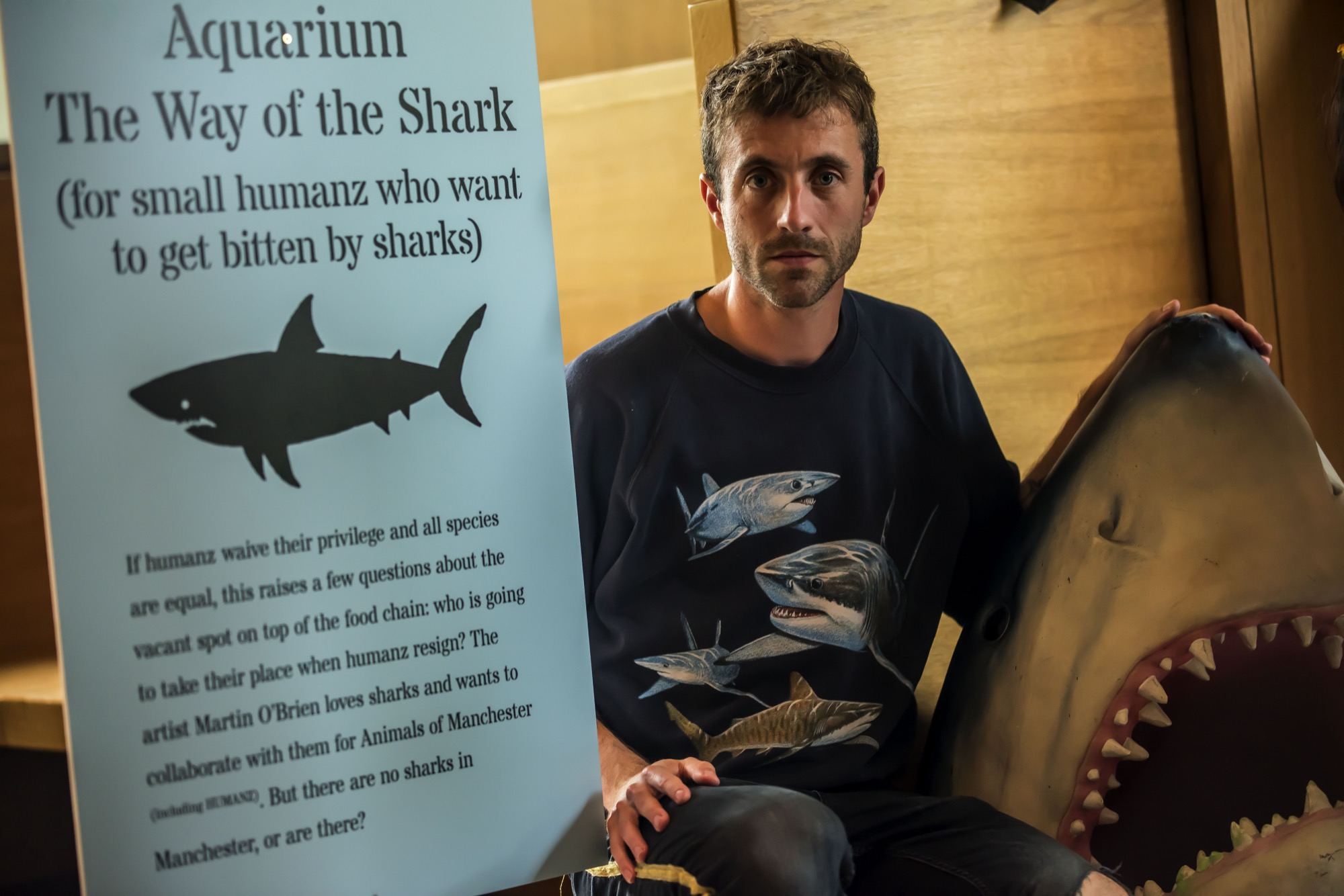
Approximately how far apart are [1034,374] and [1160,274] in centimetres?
27

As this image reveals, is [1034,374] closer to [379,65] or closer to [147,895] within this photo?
[379,65]

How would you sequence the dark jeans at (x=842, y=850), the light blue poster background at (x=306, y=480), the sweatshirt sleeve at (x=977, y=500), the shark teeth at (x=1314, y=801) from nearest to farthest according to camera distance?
the light blue poster background at (x=306, y=480) < the dark jeans at (x=842, y=850) < the shark teeth at (x=1314, y=801) < the sweatshirt sleeve at (x=977, y=500)

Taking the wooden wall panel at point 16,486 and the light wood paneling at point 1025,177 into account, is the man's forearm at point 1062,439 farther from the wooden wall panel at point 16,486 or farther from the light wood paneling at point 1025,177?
the wooden wall panel at point 16,486

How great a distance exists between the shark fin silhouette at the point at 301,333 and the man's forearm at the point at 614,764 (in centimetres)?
49

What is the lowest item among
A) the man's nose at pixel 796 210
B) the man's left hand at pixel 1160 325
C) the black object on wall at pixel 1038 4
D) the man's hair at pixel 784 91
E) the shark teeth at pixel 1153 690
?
the shark teeth at pixel 1153 690

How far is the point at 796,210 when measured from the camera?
3.86 ft

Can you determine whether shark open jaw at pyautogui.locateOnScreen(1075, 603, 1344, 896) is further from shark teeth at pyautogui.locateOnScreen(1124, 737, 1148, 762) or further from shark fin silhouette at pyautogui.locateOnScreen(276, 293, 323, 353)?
shark fin silhouette at pyautogui.locateOnScreen(276, 293, 323, 353)

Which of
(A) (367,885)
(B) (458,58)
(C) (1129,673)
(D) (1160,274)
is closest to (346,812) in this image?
(A) (367,885)

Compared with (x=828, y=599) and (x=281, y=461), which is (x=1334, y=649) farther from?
(x=281, y=461)

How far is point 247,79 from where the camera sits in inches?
33.7

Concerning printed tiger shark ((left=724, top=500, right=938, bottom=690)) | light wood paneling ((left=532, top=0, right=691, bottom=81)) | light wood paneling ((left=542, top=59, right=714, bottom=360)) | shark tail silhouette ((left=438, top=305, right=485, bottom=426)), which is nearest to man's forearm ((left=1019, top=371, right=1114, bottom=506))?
printed tiger shark ((left=724, top=500, right=938, bottom=690))

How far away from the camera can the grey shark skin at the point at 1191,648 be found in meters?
1.06

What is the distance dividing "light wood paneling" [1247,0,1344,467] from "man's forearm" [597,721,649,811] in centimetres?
114

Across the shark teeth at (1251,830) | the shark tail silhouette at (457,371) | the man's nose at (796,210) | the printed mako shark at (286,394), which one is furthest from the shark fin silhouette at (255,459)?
the shark teeth at (1251,830)
